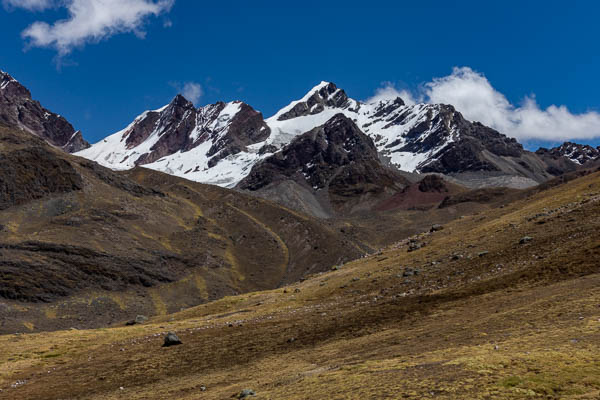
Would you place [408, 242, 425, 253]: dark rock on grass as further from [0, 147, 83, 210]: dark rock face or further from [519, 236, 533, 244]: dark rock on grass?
[0, 147, 83, 210]: dark rock face

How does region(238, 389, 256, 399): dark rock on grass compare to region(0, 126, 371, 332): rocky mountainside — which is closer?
region(238, 389, 256, 399): dark rock on grass

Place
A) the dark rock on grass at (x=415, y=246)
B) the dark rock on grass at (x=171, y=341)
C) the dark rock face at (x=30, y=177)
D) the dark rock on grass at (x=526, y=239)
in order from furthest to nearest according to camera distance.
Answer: the dark rock face at (x=30, y=177), the dark rock on grass at (x=415, y=246), the dark rock on grass at (x=526, y=239), the dark rock on grass at (x=171, y=341)

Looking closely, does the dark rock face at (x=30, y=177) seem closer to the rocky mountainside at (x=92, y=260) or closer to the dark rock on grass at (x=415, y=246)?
the rocky mountainside at (x=92, y=260)

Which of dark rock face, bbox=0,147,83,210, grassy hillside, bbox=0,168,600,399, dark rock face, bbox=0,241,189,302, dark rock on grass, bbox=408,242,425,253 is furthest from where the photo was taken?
dark rock face, bbox=0,147,83,210

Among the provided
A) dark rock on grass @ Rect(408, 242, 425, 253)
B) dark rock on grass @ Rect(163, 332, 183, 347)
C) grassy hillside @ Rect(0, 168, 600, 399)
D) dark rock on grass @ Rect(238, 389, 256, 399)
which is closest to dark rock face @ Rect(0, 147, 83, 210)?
grassy hillside @ Rect(0, 168, 600, 399)

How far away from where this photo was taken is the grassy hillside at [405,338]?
759 inches

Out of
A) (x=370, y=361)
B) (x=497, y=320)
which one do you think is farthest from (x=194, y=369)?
(x=497, y=320)

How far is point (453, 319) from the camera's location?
3088 cm

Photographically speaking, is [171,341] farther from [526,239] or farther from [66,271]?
[66,271]

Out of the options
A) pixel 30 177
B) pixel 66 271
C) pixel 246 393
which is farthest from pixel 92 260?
pixel 246 393

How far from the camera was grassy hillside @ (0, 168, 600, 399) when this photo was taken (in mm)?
19281

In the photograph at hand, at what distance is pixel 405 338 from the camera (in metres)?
28.9

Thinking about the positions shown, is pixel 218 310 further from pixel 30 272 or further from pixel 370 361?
pixel 30 272

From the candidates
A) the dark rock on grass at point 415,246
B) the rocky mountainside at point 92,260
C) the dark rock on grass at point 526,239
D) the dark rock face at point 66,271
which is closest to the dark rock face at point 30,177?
the rocky mountainside at point 92,260
